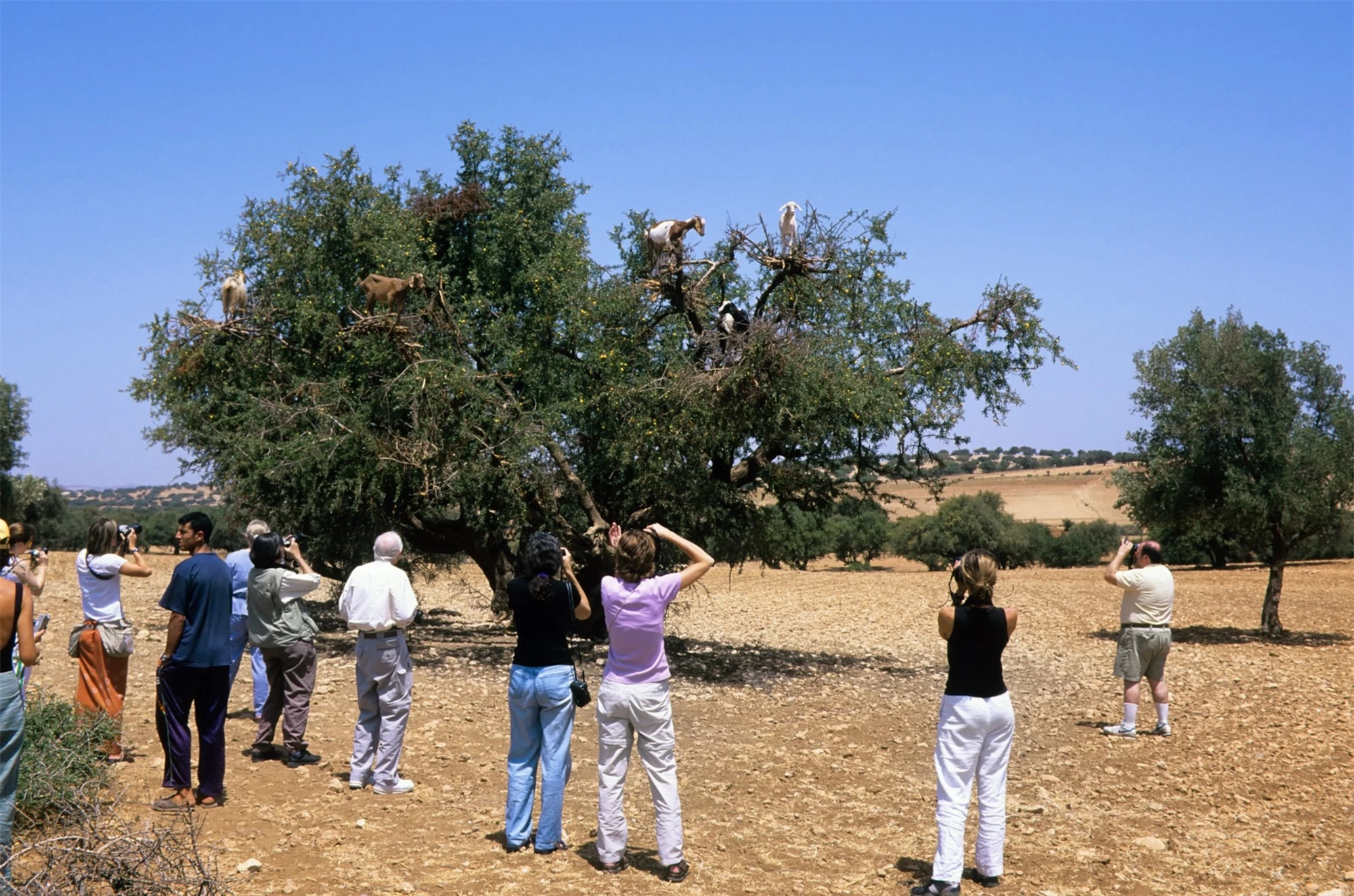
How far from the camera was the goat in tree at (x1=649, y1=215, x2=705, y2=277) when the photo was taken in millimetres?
13023

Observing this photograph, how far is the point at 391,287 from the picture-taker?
13.6 meters

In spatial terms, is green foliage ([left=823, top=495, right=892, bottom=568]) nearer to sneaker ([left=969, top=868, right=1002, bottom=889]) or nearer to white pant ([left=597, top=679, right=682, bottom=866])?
sneaker ([left=969, top=868, right=1002, bottom=889])

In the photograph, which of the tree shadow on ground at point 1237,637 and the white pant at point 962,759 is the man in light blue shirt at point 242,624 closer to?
the white pant at point 962,759

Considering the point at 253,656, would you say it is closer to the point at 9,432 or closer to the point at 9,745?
the point at 9,745

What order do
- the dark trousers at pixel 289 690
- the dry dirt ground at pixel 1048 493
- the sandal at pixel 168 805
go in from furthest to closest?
the dry dirt ground at pixel 1048 493, the dark trousers at pixel 289 690, the sandal at pixel 168 805

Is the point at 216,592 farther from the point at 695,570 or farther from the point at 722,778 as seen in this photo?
the point at 722,778

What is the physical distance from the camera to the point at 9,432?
3666 cm

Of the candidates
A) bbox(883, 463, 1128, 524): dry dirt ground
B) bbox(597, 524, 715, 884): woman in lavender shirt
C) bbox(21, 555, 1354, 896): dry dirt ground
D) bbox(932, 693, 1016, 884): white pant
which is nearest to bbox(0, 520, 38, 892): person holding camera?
bbox(21, 555, 1354, 896): dry dirt ground

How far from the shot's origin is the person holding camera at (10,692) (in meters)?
5.11

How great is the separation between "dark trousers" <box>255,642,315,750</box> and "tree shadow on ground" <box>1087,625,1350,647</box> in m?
13.9

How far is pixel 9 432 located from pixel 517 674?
36903 mm

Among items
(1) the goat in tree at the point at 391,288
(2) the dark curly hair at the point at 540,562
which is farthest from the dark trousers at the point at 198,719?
(1) the goat in tree at the point at 391,288

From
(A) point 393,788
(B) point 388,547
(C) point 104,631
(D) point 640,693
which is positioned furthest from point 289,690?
(D) point 640,693

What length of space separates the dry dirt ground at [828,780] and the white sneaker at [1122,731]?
21cm
